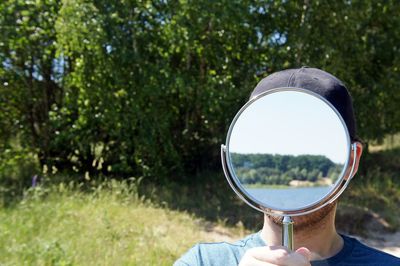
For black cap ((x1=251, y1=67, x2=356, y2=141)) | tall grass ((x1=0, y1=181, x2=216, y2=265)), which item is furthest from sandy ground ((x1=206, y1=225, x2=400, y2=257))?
black cap ((x1=251, y1=67, x2=356, y2=141))

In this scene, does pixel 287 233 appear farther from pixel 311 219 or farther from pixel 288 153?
pixel 311 219

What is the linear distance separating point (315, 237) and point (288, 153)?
1.39 feet

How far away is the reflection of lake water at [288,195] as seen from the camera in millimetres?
965

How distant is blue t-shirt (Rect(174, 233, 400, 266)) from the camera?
1385 mm

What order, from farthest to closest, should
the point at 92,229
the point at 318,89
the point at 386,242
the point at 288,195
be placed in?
the point at 386,242 < the point at 92,229 < the point at 318,89 < the point at 288,195

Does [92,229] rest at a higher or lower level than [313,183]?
lower

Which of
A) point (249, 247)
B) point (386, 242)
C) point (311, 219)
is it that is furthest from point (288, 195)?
point (386, 242)

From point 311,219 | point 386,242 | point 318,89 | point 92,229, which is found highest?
point 318,89

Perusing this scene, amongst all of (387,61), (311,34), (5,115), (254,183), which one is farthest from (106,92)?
(254,183)

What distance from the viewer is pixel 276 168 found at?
3.49 feet

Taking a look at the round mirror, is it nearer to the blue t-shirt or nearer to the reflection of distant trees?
the reflection of distant trees

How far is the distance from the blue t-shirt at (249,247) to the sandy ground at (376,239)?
13.5ft

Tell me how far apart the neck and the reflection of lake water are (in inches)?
9.3

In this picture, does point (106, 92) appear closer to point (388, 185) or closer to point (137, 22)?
point (137, 22)
